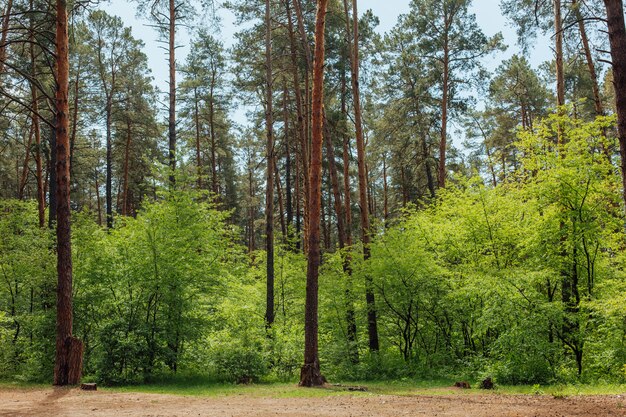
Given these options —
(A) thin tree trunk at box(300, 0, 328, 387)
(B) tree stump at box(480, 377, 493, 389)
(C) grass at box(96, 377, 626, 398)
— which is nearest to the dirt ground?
(C) grass at box(96, 377, 626, 398)

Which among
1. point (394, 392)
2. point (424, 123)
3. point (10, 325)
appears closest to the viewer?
point (394, 392)

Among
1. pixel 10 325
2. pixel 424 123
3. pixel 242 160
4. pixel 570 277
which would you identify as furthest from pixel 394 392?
pixel 242 160

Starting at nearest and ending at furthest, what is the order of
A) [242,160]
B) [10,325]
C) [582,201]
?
[582,201] → [10,325] → [242,160]

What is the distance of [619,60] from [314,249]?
7.33 m

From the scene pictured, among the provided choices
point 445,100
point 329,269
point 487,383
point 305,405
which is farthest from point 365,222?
point 445,100

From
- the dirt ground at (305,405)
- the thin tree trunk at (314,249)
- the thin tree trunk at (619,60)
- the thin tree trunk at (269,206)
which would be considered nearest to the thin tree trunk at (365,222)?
the thin tree trunk at (269,206)

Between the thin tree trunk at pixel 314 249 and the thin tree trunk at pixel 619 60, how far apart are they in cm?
655

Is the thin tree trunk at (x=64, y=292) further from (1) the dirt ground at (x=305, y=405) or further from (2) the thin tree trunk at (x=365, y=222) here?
(2) the thin tree trunk at (x=365, y=222)

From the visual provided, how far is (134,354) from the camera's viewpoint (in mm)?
13102

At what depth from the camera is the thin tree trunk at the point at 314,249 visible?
12008mm

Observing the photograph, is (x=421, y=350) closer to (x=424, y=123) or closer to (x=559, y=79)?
(x=559, y=79)

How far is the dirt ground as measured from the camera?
25.1 ft

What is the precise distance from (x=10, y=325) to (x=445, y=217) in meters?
14.4

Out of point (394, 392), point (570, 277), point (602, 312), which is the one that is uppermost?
point (570, 277)
